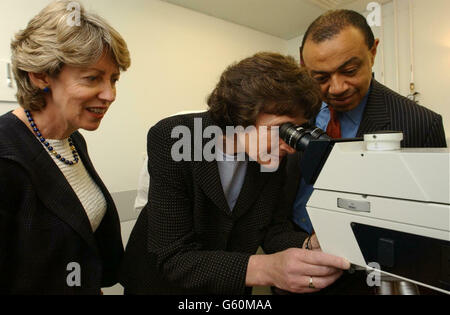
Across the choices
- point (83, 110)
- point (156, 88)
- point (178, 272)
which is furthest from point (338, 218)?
point (156, 88)

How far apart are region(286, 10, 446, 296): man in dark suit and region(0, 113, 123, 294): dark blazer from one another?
2.95 ft

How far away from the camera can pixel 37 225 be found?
0.81m

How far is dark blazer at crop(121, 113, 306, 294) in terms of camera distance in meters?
0.89

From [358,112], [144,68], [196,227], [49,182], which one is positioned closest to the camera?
[49,182]

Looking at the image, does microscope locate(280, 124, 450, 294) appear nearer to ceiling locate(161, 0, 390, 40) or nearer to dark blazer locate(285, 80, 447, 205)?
dark blazer locate(285, 80, 447, 205)

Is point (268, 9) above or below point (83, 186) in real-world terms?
above

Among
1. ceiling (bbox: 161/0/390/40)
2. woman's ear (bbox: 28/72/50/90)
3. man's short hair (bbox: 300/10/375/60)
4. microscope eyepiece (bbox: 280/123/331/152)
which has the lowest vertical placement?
microscope eyepiece (bbox: 280/123/331/152)

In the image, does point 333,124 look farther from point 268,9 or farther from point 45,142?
point 268,9

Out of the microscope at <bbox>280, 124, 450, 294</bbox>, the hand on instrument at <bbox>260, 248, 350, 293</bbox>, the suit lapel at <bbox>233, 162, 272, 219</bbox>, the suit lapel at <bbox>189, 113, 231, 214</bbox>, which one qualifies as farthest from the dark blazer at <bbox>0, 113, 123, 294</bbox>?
the microscope at <bbox>280, 124, 450, 294</bbox>

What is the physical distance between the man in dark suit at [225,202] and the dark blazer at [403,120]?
1.08ft

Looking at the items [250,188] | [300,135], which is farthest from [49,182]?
[300,135]

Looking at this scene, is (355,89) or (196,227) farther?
(355,89)

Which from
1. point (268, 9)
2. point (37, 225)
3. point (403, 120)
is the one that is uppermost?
point (268, 9)

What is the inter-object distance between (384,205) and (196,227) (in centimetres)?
62
